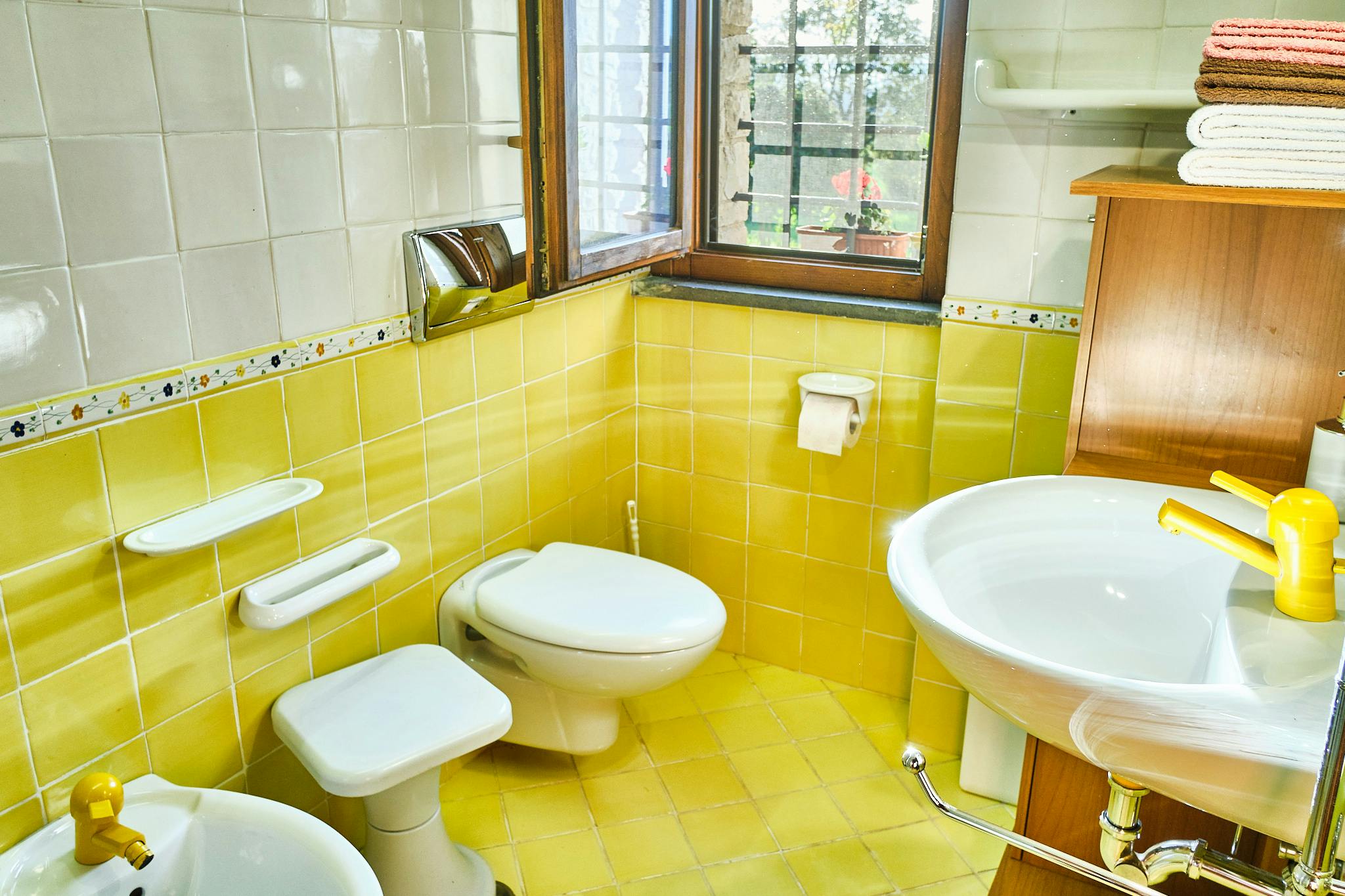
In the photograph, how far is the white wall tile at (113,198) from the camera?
1.25 m

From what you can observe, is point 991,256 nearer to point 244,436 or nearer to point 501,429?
point 501,429

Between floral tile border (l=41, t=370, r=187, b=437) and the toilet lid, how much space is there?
70 cm

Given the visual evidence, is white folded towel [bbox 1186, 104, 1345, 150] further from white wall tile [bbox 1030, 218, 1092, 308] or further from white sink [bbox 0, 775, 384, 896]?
white sink [bbox 0, 775, 384, 896]

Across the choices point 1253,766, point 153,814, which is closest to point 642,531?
point 153,814

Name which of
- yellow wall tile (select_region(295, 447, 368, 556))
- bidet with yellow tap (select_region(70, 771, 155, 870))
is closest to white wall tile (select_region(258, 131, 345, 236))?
yellow wall tile (select_region(295, 447, 368, 556))

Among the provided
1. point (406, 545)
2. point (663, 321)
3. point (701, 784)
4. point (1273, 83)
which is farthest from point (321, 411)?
point (1273, 83)

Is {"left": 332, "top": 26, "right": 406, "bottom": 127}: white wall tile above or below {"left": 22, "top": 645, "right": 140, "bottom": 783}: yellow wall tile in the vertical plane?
above

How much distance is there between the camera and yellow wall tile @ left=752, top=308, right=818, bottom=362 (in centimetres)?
223

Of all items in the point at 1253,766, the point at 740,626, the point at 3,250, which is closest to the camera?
the point at 1253,766

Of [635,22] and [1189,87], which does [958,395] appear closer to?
[1189,87]

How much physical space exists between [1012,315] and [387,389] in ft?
3.67

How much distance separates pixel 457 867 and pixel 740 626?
100 centimetres

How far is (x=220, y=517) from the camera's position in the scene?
1.47 meters

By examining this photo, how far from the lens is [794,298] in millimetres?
2207
